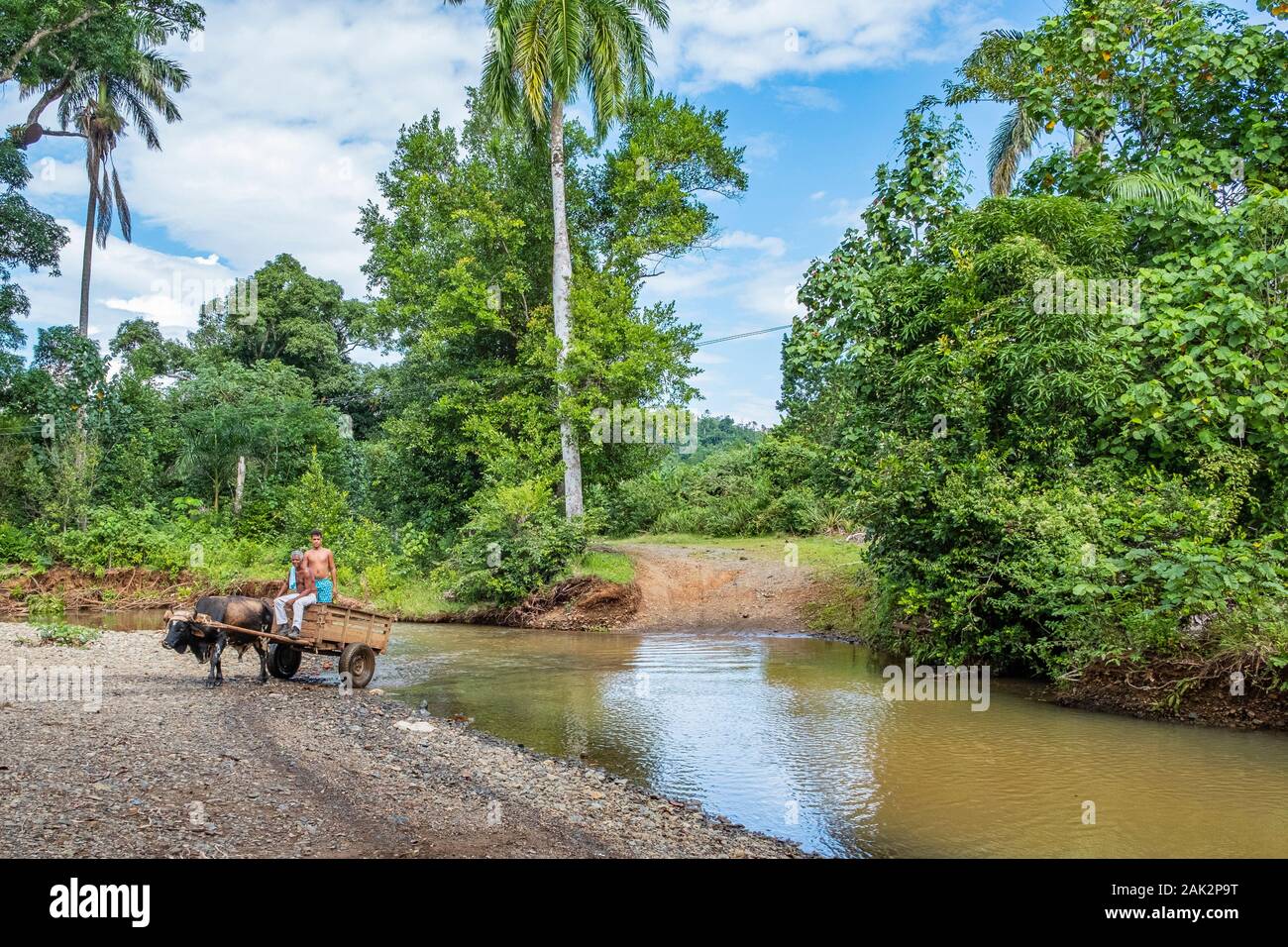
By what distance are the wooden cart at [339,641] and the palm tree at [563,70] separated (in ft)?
39.1

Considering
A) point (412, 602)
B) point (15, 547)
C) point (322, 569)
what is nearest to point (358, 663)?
point (322, 569)

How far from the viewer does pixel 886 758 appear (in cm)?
963

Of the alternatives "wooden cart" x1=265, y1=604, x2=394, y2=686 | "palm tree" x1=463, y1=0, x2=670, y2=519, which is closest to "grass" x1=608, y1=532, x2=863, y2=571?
"palm tree" x1=463, y1=0, x2=670, y2=519

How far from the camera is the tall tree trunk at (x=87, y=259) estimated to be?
110 ft

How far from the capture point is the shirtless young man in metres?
12.8

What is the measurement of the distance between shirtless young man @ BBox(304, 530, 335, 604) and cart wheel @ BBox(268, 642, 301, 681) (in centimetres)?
101

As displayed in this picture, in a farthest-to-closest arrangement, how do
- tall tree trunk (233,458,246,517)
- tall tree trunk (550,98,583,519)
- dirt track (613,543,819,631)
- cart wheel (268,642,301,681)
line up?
1. tall tree trunk (233,458,246,517)
2. tall tree trunk (550,98,583,519)
3. dirt track (613,543,819,631)
4. cart wheel (268,642,301,681)

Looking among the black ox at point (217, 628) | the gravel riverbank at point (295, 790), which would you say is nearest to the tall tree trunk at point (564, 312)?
the black ox at point (217, 628)

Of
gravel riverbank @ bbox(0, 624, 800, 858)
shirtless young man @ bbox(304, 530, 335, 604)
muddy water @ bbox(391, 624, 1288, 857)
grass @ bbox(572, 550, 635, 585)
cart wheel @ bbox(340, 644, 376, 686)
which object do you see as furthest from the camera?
grass @ bbox(572, 550, 635, 585)

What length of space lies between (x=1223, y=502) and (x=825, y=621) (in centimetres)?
1043

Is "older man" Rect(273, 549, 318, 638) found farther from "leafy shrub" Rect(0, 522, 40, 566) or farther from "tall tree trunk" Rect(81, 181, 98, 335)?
"tall tree trunk" Rect(81, 181, 98, 335)

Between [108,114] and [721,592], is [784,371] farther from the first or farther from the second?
[108,114]
